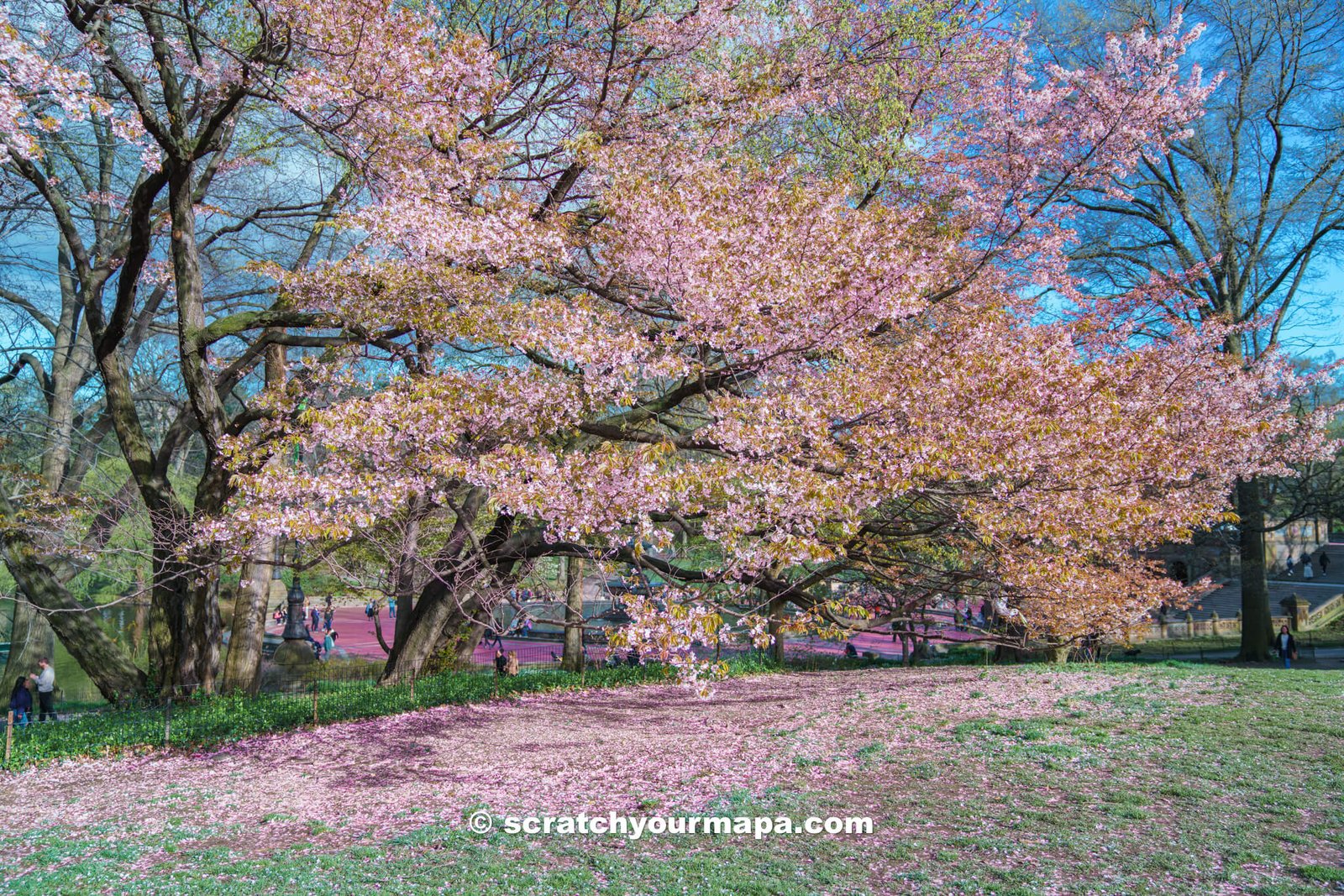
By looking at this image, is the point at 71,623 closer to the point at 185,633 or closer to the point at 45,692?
the point at 185,633

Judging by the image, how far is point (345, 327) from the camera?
33.0 ft

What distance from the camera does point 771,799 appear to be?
756cm

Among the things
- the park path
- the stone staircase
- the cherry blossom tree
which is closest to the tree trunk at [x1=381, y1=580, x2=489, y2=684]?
the cherry blossom tree

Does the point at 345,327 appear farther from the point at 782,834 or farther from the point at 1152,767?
the point at 1152,767

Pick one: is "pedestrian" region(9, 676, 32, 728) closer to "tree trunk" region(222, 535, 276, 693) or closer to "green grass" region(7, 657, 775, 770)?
"green grass" region(7, 657, 775, 770)

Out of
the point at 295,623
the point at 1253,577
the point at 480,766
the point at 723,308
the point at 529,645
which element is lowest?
the point at 529,645

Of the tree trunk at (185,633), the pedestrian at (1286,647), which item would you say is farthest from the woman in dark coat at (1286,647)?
the tree trunk at (185,633)

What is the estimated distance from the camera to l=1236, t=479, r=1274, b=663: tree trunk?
21.9 metres

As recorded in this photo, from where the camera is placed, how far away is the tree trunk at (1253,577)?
21.9 metres

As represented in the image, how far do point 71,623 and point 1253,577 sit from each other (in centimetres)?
2762

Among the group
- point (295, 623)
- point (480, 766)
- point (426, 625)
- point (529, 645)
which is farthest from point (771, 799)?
point (529, 645)

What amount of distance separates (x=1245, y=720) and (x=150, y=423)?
34310mm

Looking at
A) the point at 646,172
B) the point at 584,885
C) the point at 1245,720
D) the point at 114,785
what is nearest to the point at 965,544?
the point at 1245,720

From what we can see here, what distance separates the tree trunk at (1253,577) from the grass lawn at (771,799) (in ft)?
33.5
